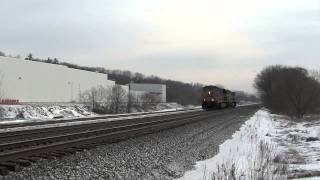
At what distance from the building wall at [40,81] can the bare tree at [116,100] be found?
26.2ft

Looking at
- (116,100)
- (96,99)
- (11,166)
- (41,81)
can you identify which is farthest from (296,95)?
(11,166)

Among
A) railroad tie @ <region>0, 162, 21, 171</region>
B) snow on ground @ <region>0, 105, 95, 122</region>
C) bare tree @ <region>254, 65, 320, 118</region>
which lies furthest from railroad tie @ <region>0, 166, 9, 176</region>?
bare tree @ <region>254, 65, 320, 118</region>

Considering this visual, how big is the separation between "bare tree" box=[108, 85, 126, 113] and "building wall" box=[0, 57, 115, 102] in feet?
26.2

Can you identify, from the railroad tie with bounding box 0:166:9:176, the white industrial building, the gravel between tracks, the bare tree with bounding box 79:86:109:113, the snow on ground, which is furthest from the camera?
the bare tree with bounding box 79:86:109:113

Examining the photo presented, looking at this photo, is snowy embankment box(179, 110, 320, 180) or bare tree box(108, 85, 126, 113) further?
bare tree box(108, 85, 126, 113)

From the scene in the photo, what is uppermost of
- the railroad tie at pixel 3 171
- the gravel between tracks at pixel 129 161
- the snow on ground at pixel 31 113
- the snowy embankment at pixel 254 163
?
the railroad tie at pixel 3 171

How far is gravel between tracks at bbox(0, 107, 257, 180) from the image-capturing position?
10867 millimetres

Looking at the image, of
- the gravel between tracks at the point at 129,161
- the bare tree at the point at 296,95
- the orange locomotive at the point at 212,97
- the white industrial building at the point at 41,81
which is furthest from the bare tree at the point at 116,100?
the gravel between tracks at the point at 129,161

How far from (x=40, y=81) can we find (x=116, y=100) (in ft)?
40.4

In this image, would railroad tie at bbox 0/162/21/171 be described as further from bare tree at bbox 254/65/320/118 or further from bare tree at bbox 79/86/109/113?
bare tree at bbox 254/65/320/118

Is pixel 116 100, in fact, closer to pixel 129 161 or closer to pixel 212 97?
pixel 212 97

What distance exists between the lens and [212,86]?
71938 mm

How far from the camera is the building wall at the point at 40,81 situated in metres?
69.2

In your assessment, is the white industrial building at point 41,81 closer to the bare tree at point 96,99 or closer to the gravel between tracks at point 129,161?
the bare tree at point 96,99
